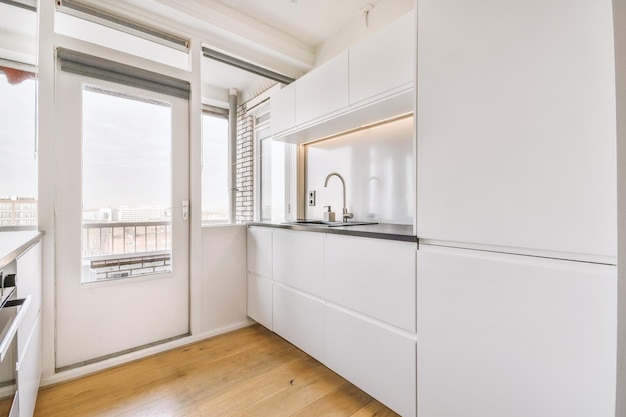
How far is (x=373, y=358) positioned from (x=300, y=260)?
776mm

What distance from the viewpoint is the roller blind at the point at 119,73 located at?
6.22 feet

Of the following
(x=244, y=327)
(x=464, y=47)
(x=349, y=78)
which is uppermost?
(x=349, y=78)

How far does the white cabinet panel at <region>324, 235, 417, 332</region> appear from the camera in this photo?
1387 mm

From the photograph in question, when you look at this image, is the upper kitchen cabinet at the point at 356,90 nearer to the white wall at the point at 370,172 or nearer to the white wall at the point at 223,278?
the white wall at the point at 370,172

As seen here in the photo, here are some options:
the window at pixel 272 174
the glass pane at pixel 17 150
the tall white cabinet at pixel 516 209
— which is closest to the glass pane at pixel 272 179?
the window at pixel 272 174

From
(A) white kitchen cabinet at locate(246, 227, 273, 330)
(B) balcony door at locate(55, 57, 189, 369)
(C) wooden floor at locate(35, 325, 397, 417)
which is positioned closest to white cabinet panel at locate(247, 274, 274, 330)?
(A) white kitchen cabinet at locate(246, 227, 273, 330)

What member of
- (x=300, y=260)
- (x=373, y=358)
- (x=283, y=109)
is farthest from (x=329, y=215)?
(x=373, y=358)

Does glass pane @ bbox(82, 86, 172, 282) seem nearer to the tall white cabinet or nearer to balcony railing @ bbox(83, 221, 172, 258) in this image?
balcony railing @ bbox(83, 221, 172, 258)

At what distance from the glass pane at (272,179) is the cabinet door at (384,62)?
1338mm

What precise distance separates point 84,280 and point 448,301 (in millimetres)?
2225

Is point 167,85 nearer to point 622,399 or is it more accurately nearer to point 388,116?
point 388,116

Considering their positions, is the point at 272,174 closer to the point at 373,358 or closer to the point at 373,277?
the point at 373,277

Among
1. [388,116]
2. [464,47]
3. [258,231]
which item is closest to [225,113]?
[258,231]

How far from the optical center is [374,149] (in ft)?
7.79
